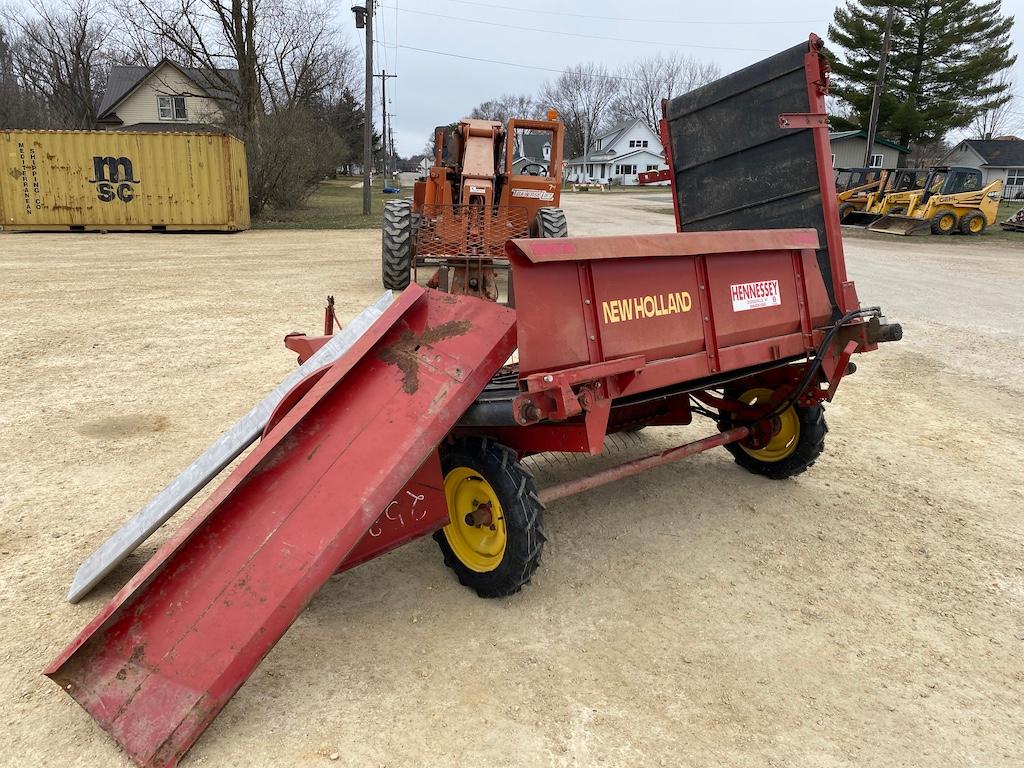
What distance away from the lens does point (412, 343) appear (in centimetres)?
298

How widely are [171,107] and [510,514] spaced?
51060 mm

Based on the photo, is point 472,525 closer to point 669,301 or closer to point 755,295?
point 669,301

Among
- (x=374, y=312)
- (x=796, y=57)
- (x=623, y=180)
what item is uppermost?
(x=623, y=180)

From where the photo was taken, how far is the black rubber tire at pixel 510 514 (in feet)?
9.75

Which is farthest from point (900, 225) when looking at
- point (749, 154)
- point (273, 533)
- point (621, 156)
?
point (621, 156)

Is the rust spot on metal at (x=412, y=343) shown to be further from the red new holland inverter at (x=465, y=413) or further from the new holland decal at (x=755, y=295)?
the new holland decal at (x=755, y=295)

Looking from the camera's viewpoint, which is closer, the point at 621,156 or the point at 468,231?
the point at 468,231

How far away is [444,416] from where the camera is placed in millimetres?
2727

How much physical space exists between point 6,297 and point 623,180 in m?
66.6

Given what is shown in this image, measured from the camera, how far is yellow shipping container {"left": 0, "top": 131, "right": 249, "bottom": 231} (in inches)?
724

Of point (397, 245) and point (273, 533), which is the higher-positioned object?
point (397, 245)

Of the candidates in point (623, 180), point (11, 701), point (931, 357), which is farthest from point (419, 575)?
point (623, 180)

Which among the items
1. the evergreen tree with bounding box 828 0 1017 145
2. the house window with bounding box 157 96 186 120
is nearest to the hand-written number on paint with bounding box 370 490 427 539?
the evergreen tree with bounding box 828 0 1017 145

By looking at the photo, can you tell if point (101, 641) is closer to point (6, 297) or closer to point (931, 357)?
point (931, 357)
